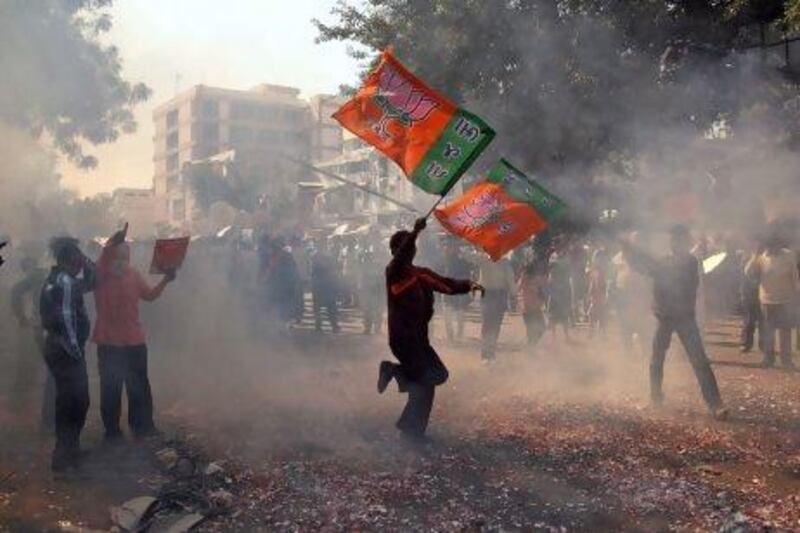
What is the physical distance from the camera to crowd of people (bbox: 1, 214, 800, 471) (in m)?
5.89

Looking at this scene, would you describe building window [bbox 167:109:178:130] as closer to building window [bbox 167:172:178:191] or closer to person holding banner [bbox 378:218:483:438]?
building window [bbox 167:172:178:191]

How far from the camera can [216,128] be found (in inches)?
2292

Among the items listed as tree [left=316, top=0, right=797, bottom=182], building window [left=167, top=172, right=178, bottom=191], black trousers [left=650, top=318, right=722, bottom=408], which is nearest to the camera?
black trousers [left=650, top=318, right=722, bottom=408]

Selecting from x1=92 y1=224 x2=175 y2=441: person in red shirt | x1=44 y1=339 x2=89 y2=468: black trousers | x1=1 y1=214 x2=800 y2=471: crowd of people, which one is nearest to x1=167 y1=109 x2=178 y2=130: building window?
x1=1 y1=214 x2=800 y2=471: crowd of people

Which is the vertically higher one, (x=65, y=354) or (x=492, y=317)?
(x=492, y=317)

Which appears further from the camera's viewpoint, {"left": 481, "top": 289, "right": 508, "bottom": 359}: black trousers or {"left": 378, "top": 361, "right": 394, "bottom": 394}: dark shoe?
{"left": 481, "top": 289, "right": 508, "bottom": 359}: black trousers

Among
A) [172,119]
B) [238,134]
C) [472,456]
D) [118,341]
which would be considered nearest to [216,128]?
[238,134]

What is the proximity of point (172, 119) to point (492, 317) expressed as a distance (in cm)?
6134

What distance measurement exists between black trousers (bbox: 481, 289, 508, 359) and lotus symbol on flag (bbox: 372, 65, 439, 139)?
463 centimetres

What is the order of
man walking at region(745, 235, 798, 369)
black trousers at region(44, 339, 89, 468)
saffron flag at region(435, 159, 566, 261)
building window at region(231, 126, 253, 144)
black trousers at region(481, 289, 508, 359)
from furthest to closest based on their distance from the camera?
1. building window at region(231, 126, 253, 144)
2. black trousers at region(481, 289, 508, 359)
3. man walking at region(745, 235, 798, 369)
4. saffron flag at region(435, 159, 566, 261)
5. black trousers at region(44, 339, 89, 468)

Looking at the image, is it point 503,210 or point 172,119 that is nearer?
point 503,210

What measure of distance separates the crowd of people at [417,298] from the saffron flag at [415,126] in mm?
545

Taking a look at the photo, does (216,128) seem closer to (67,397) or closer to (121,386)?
(121,386)

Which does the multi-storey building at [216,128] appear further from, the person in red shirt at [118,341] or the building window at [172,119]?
the person in red shirt at [118,341]
